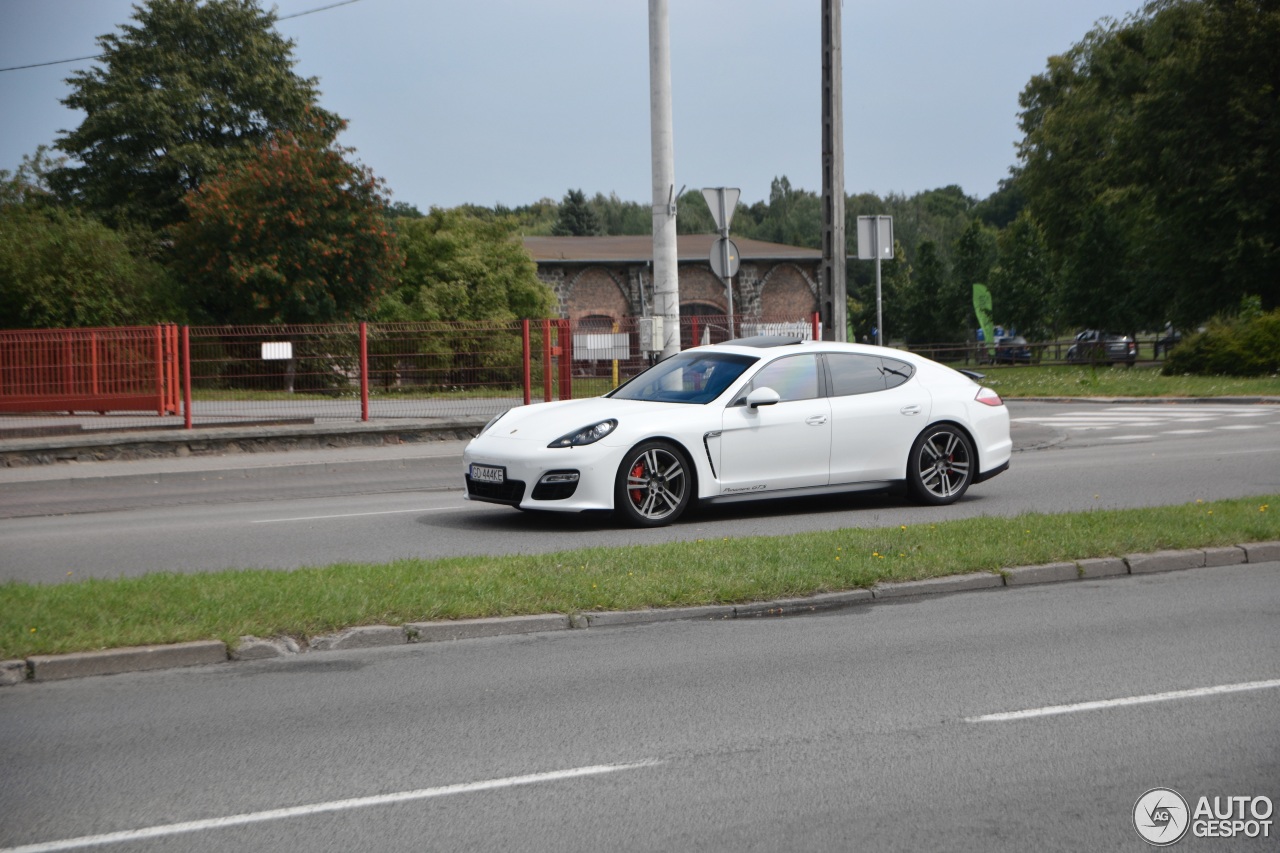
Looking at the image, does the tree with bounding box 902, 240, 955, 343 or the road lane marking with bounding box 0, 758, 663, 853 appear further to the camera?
the tree with bounding box 902, 240, 955, 343

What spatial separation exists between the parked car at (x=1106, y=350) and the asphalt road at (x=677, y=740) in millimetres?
40566

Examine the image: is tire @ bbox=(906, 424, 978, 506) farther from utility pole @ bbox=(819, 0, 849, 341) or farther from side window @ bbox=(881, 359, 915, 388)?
utility pole @ bbox=(819, 0, 849, 341)

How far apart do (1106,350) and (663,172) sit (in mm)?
35776

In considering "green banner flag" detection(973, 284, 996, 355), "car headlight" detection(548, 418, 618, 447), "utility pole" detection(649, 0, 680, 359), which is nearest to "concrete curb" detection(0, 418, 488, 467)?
"utility pole" detection(649, 0, 680, 359)

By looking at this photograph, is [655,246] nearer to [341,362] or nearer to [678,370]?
[341,362]

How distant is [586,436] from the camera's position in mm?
10109

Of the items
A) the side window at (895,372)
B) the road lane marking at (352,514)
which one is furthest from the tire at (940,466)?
the road lane marking at (352,514)

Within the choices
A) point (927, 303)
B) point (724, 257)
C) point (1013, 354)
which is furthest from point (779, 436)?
point (927, 303)

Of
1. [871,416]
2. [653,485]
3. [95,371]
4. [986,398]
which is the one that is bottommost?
[653,485]

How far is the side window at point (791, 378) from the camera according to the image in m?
10.9

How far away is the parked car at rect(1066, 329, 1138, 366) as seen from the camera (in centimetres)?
4740

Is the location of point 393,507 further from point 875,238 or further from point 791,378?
point 875,238

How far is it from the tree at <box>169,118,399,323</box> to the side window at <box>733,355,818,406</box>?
83.9 feet

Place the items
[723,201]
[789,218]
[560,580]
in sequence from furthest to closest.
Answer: [789,218], [723,201], [560,580]
